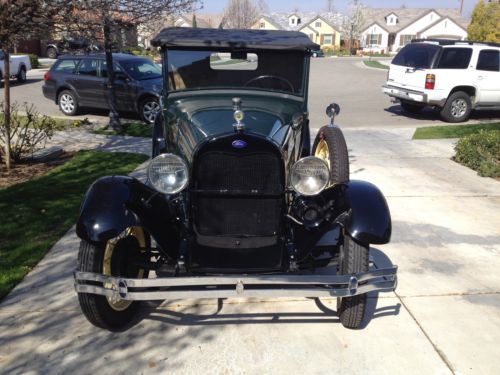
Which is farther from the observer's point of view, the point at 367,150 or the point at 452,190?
the point at 367,150

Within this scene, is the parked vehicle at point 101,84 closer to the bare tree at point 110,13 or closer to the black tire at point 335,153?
the bare tree at point 110,13

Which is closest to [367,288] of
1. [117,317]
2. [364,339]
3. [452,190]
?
[364,339]

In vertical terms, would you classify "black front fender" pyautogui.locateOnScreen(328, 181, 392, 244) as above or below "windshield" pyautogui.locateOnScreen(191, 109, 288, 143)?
below

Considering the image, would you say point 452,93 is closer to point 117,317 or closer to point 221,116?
point 221,116

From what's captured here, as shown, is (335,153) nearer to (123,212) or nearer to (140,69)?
(123,212)

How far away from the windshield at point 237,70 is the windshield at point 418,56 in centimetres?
815

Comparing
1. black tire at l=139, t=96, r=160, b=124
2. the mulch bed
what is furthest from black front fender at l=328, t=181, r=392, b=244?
black tire at l=139, t=96, r=160, b=124

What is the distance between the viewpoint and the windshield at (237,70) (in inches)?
162

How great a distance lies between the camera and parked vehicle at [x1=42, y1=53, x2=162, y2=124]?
10.6 m

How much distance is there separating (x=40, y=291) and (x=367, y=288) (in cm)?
254

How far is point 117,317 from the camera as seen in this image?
3.15 m

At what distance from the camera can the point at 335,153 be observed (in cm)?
409

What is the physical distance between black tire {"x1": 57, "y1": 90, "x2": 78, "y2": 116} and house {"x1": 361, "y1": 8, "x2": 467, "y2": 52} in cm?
5562

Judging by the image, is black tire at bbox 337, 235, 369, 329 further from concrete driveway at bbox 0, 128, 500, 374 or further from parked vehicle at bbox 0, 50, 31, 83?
parked vehicle at bbox 0, 50, 31, 83
